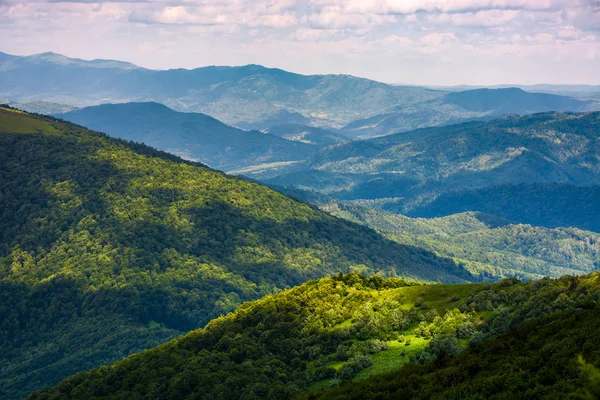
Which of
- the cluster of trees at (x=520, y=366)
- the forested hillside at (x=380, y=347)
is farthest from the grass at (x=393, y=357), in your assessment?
the cluster of trees at (x=520, y=366)

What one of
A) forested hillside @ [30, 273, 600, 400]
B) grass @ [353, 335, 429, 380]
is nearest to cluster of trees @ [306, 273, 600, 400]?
forested hillside @ [30, 273, 600, 400]

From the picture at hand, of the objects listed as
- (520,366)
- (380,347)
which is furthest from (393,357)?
(520,366)

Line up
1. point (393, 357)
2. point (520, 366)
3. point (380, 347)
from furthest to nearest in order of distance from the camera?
point (380, 347) → point (393, 357) → point (520, 366)

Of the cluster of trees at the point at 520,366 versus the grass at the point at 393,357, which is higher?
the cluster of trees at the point at 520,366

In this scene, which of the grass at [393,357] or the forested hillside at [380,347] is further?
the grass at [393,357]

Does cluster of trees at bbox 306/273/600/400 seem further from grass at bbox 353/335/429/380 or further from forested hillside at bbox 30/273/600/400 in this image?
grass at bbox 353/335/429/380

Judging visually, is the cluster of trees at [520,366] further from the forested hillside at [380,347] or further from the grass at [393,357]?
the grass at [393,357]

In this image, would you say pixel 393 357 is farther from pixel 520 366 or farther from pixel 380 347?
pixel 520 366

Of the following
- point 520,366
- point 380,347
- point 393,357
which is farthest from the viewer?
point 380,347

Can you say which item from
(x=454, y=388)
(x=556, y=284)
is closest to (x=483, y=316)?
(x=556, y=284)
